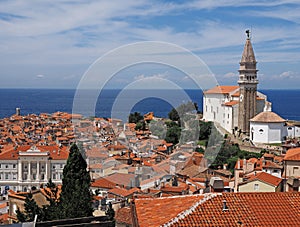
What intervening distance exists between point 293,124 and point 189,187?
1839 cm

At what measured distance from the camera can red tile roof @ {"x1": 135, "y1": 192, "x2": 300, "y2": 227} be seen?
4.95 metres

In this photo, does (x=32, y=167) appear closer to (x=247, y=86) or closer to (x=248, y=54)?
(x=247, y=86)

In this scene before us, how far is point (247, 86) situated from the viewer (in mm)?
31688

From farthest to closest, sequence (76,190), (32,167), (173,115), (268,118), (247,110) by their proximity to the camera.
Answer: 1. (247,110)
2. (268,118)
3. (32,167)
4. (173,115)
5. (76,190)

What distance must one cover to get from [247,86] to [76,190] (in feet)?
74.4

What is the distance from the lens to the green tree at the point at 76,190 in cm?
963

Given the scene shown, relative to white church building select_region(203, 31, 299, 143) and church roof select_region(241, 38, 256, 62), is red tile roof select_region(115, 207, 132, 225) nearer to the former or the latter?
white church building select_region(203, 31, 299, 143)

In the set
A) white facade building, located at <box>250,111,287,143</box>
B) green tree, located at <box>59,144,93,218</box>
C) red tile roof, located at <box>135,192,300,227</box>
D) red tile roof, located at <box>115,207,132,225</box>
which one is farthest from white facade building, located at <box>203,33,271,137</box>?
red tile roof, located at <box>135,192,300,227</box>

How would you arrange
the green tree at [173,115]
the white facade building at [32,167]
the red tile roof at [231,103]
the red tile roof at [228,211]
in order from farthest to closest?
the red tile roof at [231,103]
the white facade building at [32,167]
the green tree at [173,115]
the red tile roof at [228,211]

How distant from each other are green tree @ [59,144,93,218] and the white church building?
715 inches

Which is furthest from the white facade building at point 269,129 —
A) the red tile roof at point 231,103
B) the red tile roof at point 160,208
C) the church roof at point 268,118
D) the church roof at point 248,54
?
the red tile roof at point 160,208

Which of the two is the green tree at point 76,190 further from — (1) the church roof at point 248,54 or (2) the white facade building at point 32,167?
(1) the church roof at point 248,54

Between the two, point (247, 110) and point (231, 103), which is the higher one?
point (231, 103)

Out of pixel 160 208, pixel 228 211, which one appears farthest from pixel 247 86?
pixel 228 211
